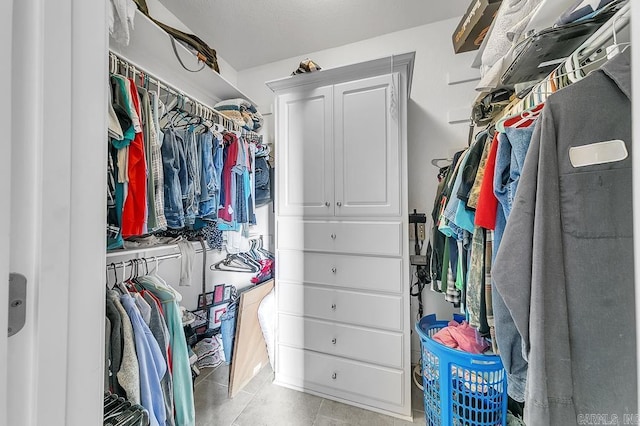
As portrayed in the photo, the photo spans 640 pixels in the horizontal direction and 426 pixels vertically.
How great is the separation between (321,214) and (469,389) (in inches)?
46.8

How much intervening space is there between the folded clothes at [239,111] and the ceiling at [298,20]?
543 mm

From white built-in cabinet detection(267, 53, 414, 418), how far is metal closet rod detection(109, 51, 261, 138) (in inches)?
16.4

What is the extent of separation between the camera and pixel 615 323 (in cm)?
56

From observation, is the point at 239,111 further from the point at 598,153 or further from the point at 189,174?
the point at 598,153

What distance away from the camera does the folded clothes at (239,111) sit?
2.04 m

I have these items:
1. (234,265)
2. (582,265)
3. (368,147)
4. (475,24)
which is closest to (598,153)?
(582,265)

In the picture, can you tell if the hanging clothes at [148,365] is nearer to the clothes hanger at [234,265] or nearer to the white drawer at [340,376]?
the white drawer at [340,376]

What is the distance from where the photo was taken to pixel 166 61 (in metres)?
1.66

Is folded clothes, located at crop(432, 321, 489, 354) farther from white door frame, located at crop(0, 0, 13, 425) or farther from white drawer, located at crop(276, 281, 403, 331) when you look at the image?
white door frame, located at crop(0, 0, 13, 425)

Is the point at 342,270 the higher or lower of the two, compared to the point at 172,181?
lower

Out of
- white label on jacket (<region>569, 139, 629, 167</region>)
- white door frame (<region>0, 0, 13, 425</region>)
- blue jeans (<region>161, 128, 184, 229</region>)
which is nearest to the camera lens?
white door frame (<region>0, 0, 13, 425</region>)

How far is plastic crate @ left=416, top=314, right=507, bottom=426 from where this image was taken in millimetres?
1126

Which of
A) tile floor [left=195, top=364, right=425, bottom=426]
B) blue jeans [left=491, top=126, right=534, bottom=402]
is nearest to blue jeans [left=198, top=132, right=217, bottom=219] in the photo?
tile floor [left=195, top=364, right=425, bottom=426]

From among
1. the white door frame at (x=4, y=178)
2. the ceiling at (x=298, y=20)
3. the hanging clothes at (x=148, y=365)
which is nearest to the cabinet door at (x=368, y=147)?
the ceiling at (x=298, y=20)
